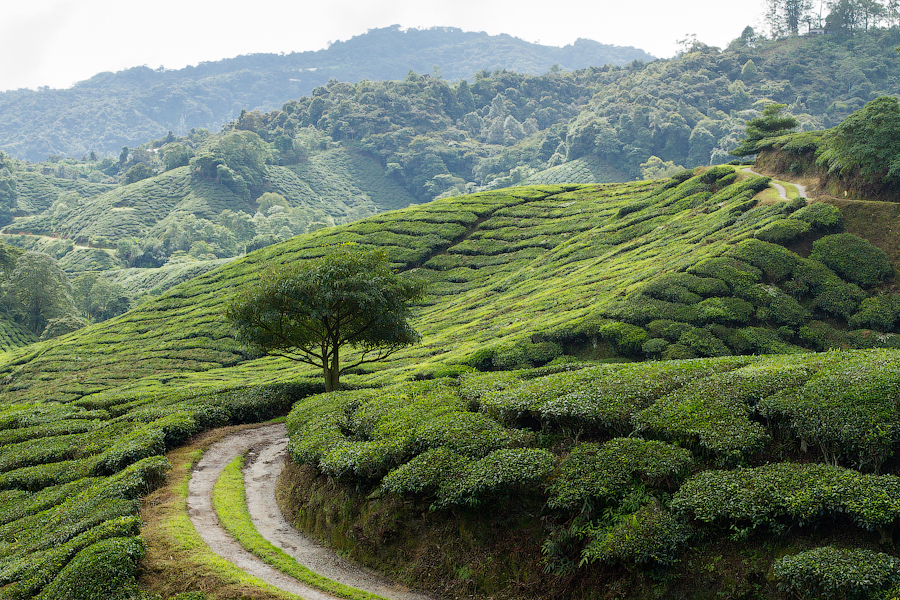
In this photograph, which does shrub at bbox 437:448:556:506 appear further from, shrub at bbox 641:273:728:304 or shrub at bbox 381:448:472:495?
shrub at bbox 641:273:728:304

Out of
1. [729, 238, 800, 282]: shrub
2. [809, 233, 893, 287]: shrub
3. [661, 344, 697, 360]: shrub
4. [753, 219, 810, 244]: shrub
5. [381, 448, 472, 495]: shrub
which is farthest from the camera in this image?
[753, 219, 810, 244]: shrub

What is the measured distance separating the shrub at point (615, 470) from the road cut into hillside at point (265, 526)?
3328 millimetres

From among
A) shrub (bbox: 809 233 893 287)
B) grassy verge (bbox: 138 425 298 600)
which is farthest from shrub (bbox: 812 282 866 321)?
grassy verge (bbox: 138 425 298 600)

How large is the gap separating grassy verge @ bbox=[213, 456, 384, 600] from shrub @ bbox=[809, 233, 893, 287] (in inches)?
910

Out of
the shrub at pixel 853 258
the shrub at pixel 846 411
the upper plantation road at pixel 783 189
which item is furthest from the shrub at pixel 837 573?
the upper plantation road at pixel 783 189

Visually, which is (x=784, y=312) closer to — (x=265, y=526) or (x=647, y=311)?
(x=647, y=311)

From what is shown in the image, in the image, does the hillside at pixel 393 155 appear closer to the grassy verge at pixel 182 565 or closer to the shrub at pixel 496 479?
the grassy verge at pixel 182 565

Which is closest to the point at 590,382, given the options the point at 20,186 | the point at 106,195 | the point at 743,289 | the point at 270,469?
the point at 270,469

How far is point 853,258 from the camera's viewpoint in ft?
80.9

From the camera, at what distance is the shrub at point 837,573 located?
27.8 ft

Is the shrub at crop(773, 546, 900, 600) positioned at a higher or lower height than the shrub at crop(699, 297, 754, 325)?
lower

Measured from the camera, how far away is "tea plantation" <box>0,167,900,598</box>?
1015 centimetres

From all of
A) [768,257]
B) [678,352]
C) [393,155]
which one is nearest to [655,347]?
[678,352]

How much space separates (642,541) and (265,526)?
9.33 metres
